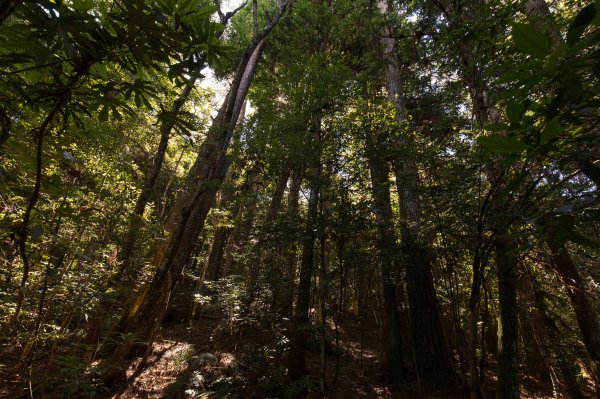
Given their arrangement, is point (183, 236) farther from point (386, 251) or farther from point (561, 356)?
point (561, 356)

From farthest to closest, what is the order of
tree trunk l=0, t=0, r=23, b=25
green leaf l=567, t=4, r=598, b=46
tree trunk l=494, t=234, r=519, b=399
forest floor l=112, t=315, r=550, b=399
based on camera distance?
forest floor l=112, t=315, r=550, b=399
tree trunk l=494, t=234, r=519, b=399
tree trunk l=0, t=0, r=23, b=25
green leaf l=567, t=4, r=598, b=46

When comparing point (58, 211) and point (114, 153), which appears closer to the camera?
point (58, 211)

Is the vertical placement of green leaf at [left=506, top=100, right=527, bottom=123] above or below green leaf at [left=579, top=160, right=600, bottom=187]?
above

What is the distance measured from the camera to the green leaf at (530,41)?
2.35 feet

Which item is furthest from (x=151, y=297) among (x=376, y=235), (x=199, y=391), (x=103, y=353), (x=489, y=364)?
(x=489, y=364)

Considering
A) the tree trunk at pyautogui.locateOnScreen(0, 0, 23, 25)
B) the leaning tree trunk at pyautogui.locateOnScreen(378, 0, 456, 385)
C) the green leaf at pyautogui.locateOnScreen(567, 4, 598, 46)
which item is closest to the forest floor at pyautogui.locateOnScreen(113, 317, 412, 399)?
the leaning tree trunk at pyautogui.locateOnScreen(378, 0, 456, 385)

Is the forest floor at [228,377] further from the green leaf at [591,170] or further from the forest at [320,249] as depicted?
the green leaf at [591,170]

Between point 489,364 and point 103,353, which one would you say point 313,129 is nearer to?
point 103,353

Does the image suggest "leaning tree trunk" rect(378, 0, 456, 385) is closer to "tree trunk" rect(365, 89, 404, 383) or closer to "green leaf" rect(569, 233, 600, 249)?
"tree trunk" rect(365, 89, 404, 383)

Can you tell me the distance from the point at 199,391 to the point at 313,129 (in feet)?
17.0

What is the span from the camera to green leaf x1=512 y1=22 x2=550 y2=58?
0.72 meters

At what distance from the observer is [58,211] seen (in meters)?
1.72

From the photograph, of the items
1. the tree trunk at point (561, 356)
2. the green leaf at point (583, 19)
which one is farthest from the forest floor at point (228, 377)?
the green leaf at point (583, 19)

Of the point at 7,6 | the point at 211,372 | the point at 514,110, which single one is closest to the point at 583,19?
the point at 514,110
